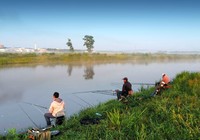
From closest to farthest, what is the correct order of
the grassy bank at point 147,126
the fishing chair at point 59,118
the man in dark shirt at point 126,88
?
the grassy bank at point 147,126
the fishing chair at point 59,118
the man in dark shirt at point 126,88

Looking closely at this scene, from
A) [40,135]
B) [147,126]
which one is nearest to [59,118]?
[40,135]

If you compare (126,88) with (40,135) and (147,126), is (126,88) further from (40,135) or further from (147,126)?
(40,135)

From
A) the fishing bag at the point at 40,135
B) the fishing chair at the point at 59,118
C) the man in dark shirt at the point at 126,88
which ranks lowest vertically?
the fishing chair at the point at 59,118

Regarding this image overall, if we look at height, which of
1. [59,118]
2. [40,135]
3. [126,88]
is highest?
[126,88]

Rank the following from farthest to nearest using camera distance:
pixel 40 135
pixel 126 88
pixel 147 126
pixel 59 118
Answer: pixel 126 88, pixel 59 118, pixel 147 126, pixel 40 135

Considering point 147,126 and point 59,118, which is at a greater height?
point 147,126

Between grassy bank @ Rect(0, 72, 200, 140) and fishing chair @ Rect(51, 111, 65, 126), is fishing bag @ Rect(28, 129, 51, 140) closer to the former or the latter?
grassy bank @ Rect(0, 72, 200, 140)

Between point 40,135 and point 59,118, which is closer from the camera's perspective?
point 40,135

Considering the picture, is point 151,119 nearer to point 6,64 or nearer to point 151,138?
point 151,138

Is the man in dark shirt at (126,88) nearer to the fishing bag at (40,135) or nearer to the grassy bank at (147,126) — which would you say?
the grassy bank at (147,126)

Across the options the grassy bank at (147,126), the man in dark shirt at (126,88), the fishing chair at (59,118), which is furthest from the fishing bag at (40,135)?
the man in dark shirt at (126,88)

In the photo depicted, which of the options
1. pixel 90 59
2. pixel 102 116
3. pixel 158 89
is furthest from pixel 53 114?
pixel 90 59

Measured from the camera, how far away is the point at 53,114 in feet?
29.2

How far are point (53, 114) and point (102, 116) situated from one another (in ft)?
5.35
